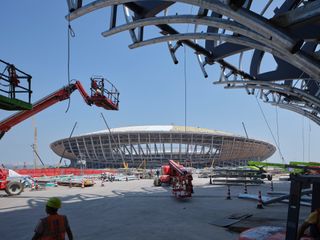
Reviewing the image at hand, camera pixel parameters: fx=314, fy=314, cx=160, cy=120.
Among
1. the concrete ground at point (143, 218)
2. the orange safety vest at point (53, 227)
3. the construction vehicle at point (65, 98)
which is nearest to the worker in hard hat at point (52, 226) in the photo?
the orange safety vest at point (53, 227)

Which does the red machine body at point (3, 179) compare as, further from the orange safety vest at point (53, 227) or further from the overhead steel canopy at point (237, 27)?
the orange safety vest at point (53, 227)

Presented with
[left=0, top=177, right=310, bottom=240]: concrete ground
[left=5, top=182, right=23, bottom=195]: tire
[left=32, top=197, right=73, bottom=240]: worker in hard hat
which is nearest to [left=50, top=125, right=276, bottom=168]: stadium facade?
[left=5, top=182, right=23, bottom=195]: tire

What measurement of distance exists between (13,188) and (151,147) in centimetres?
6397

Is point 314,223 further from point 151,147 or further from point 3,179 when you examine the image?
point 151,147

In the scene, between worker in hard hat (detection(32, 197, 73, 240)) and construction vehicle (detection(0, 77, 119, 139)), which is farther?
construction vehicle (detection(0, 77, 119, 139))

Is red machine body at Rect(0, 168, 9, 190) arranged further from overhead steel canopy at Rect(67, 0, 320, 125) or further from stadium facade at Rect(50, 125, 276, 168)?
stadium facade at Rect(50, 125, 276, 168)

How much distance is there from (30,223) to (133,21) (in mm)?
8411

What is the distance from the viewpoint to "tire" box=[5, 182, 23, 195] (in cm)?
2162

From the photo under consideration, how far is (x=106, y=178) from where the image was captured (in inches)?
1644

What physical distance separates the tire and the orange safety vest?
19141mm

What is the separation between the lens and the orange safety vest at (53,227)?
4.73m

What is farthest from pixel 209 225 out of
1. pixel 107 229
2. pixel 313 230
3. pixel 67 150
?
pixel 67 150

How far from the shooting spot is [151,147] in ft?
280

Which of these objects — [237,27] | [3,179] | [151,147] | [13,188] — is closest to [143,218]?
[237,27]
